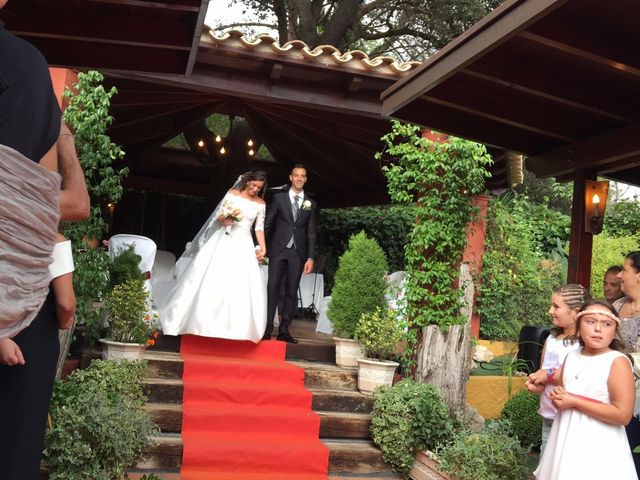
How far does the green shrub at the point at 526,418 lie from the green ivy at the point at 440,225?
941mm

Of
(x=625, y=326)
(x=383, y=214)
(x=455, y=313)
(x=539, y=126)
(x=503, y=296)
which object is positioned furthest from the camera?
(x=383, y=214)

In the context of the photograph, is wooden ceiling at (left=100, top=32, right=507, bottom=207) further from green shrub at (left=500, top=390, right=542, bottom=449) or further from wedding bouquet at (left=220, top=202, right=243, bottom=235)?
green shrub at (left=500, top=390, right=542, bottom=449)

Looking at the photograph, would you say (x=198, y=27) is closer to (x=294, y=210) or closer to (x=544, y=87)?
(x=544, y=87)

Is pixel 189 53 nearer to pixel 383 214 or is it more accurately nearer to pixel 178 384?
pixel 178 384

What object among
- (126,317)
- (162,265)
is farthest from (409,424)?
(162,265)

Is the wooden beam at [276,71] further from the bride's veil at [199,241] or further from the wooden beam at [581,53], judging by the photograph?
the wooden beam at [581,53]

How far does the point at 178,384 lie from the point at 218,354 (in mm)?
992

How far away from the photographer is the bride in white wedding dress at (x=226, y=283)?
7.52 m

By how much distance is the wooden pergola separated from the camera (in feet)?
12.7

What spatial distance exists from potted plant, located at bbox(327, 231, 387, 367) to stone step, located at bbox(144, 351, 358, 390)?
0.23 m

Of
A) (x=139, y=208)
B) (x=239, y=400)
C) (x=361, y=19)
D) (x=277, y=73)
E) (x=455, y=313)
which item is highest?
(x=361, y=19)

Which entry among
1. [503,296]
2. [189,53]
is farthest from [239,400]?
[503,296]

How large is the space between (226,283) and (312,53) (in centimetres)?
255

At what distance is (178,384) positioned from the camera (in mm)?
6656
